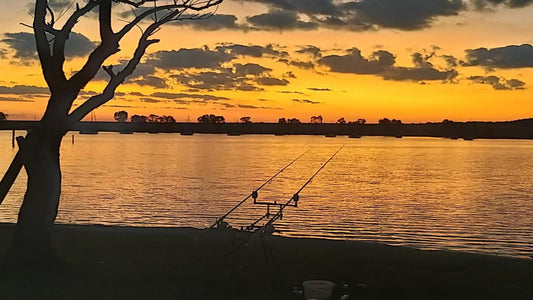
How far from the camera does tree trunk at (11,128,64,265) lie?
37.6 ft

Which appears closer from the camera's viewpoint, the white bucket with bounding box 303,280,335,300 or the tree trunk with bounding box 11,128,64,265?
the white bucket with bounding box 303,280,335,300

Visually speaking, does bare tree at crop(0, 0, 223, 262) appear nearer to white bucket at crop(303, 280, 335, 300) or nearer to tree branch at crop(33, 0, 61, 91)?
tree branch at crop(33, 0, 61, 91)

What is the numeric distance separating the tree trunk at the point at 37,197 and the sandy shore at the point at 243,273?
37 cm

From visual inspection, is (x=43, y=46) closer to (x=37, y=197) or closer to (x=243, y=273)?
(x=37, y=197)

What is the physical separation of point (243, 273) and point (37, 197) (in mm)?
3855

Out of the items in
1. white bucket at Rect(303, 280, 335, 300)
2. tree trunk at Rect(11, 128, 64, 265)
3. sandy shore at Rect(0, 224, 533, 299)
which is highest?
tree trunk at Rect(11, 128, 64, 265)

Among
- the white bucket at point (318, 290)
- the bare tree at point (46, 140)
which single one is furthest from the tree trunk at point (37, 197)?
the white bucket at point (318, 290)

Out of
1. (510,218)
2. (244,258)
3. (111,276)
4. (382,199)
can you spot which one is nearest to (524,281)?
(244,258)

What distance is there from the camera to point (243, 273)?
12.1 metres

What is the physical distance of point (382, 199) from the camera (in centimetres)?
4400

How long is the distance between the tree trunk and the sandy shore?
37 cm

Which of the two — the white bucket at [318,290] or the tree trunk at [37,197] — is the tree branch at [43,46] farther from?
the white bucket at [318,290]

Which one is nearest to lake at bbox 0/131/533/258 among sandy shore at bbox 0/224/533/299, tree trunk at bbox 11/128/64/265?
sandy shore at bbox 0/224/533/299

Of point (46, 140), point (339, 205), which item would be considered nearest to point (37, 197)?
Result: point (46, 140)
